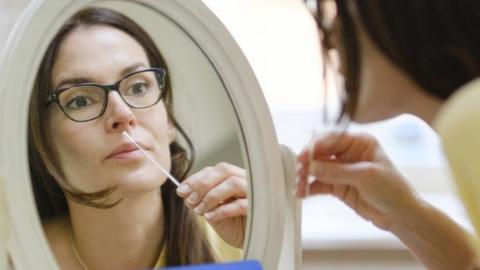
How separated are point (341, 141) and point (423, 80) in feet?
0.67

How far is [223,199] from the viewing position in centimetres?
81

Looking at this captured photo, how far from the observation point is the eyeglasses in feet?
2.43

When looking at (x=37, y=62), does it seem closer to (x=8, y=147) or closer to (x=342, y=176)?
(x=8, y=147)

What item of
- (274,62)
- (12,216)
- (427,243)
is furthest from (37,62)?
(274,62)

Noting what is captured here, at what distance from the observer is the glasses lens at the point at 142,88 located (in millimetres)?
770

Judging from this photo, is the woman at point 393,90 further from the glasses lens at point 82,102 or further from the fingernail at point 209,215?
the glasses lens at point 82,102

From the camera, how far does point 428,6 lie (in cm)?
58

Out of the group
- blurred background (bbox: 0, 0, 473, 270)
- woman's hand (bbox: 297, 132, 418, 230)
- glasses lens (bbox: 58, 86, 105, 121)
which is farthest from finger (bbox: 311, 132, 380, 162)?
blurred background (bbox: 0, 0, 473, 270)

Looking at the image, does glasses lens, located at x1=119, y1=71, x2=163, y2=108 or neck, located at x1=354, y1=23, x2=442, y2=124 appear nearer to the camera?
neck, located at x1=354, y1=23, x2=442, y2=124

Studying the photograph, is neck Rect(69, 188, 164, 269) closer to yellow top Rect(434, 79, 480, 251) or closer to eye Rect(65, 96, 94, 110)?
eye Rect(65, 96, 94, 110)

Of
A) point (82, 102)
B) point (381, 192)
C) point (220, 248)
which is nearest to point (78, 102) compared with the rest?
point (82, 102)

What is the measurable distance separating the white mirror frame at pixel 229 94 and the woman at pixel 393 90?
48 mm

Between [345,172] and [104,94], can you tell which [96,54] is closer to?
[104,94]

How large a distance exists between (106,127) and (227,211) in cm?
16
